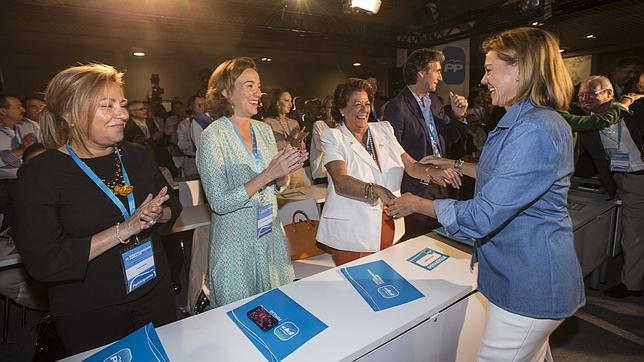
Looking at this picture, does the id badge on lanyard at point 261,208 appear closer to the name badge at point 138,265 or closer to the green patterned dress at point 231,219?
the green patterned dress at point 231,219

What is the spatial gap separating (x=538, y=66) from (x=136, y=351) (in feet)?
5.35

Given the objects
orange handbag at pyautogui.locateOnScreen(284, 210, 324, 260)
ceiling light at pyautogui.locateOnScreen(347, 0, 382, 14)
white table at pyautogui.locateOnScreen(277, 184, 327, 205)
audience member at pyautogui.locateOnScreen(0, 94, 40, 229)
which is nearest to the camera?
orange handbag at pyautogui.locateOnScreen(284, 210, 324, 260)

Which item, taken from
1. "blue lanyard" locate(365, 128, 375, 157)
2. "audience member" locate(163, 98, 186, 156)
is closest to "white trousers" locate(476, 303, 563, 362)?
"blue lanyard" locate(365, 128, 375, 157)

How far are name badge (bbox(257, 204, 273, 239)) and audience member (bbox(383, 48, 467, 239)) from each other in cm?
125

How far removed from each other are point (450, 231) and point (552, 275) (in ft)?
1.20

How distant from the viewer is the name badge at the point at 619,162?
10.3 ft

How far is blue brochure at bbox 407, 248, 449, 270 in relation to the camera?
1853 mm

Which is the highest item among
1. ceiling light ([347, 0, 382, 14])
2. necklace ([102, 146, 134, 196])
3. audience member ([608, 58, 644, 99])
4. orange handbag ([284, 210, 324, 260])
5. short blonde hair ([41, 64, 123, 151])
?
ceiling light ([347, 0, 382, 14])

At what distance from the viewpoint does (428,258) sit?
1924 mm

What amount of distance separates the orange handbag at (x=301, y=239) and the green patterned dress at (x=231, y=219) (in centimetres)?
63

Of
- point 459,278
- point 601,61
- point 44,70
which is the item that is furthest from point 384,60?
point 459,278

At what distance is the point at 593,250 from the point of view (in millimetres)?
3090

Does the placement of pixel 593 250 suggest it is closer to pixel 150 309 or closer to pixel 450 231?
pixel 450 231

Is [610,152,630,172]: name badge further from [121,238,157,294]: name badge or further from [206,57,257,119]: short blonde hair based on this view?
[121,238,157,294]: name badge
